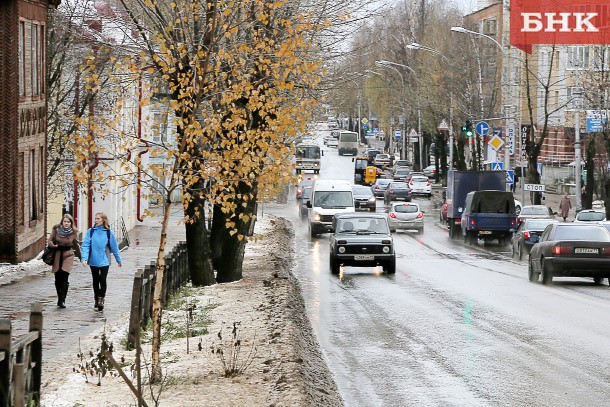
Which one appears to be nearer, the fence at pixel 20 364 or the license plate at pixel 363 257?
the fence at pixel 20 364

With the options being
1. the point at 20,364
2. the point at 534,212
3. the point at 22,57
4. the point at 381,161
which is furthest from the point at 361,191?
the point at 20,364

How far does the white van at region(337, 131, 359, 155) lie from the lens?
141 meters

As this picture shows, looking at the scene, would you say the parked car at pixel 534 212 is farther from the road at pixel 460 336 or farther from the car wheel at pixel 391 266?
the car wheel at pixel 391 266

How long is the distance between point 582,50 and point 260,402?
87636 mm

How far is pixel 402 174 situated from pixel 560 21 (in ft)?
98.7

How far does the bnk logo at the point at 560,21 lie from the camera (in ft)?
243

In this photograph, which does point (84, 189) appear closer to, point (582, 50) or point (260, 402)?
point (260, 402)

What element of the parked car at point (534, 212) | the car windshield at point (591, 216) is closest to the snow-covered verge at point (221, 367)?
the car windshield at point (591, 216)

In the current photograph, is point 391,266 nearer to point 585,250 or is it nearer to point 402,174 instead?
point 585,250

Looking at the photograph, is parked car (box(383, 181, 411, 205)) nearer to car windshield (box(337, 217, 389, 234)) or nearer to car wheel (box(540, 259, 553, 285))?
car windshield (box(337, 217, 389, 234))

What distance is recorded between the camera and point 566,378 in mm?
14070

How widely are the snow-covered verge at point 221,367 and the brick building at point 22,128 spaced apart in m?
12.2

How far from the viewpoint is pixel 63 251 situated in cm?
2166

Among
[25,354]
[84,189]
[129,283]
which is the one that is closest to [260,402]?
[25,354]
